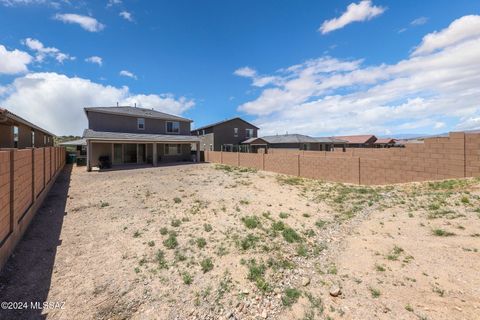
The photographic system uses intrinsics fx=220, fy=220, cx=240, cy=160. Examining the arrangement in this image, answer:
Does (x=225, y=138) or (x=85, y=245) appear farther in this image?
(x=225, y=138)

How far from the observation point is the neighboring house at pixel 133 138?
1958 cm

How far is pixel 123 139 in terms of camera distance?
18.7 metres

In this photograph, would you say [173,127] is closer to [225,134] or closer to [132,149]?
[132,149]

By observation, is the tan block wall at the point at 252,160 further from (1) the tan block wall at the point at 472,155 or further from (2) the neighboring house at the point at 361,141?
(2) the neighboring house at the point at 361,141

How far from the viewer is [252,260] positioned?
15.1 feet

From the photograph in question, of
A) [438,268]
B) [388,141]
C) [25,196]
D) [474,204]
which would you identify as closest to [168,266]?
[25,196]

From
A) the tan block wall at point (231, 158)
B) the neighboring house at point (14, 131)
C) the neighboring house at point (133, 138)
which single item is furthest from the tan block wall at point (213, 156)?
the neighboring house at point (14, 131)

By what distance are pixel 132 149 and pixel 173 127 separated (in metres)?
5.79

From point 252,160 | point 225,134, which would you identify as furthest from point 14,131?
point 225,134

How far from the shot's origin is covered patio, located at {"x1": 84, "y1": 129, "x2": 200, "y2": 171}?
1838 centimetres

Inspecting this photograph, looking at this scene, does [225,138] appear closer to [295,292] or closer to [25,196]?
[25,196]

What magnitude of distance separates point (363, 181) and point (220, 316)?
11.4 meters

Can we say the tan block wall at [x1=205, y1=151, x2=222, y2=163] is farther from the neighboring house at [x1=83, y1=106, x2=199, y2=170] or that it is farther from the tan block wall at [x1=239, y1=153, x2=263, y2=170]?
the tan block wall at [x1=239, y1=153, x2=263, y2=170]

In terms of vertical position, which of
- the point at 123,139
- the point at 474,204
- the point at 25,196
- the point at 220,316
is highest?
the point at 123,139
